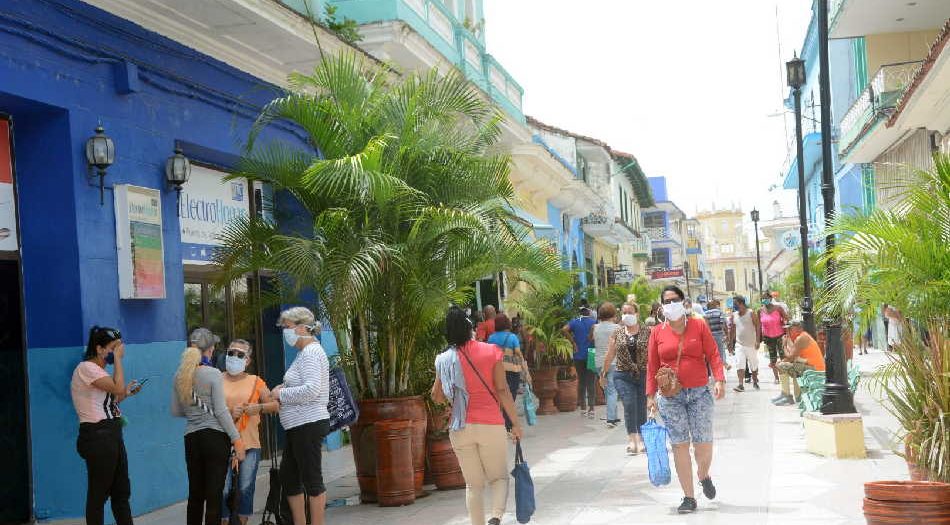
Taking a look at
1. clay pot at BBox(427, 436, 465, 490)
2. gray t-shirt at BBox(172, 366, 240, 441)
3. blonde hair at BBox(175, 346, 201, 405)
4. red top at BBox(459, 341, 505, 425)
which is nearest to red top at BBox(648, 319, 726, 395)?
red top at BBox(459, 341, 505, 425)

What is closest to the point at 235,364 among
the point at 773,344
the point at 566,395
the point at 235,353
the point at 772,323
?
the point at 235,353

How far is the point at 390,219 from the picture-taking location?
→ 10141 millimetres

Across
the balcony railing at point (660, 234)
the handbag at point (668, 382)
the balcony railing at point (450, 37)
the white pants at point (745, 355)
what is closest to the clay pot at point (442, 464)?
the handbag at point (668, 382)

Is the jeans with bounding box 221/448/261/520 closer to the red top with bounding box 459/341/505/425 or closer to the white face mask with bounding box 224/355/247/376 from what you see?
the white face mask with bounding box 224/355/247/376

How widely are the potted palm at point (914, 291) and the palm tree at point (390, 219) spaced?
2.67m

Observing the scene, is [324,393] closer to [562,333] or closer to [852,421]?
[852,421]

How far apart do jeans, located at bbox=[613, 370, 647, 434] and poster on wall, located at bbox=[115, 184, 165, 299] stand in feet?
15.6

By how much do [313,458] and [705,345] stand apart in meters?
3.02

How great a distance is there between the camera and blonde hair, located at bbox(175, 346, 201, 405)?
26.0ft

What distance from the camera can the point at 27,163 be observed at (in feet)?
31.3

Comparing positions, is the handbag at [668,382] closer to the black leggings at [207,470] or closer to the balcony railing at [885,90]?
the black leggings at [207,470]

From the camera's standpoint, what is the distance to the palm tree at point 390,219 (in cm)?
981

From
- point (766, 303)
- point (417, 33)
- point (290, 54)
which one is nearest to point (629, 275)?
point (766, 303)

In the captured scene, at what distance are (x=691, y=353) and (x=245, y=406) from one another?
331 cm
